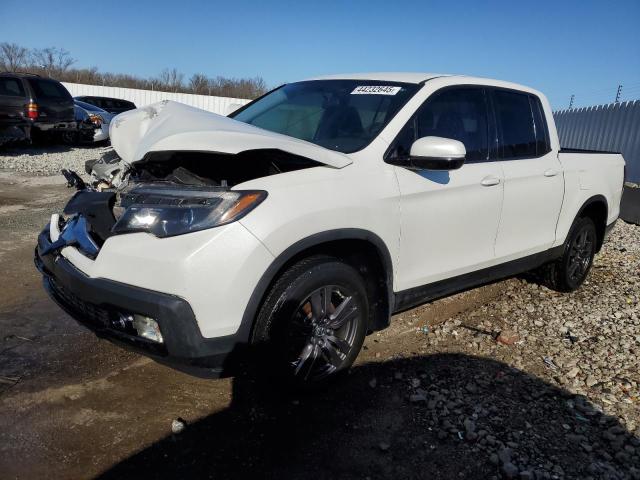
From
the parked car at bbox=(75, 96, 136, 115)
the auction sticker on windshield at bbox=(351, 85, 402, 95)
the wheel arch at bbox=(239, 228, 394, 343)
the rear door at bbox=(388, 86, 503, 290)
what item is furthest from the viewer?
the parked car at bbox=(75, 96, 136, 115)

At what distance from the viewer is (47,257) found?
2865 mm

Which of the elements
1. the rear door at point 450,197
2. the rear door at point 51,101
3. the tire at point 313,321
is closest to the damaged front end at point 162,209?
the tire at point 313,321

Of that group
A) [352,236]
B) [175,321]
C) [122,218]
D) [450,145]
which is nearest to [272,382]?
[175,321]

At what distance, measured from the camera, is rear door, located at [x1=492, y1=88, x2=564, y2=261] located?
375 centimetres

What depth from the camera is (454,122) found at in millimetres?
3480

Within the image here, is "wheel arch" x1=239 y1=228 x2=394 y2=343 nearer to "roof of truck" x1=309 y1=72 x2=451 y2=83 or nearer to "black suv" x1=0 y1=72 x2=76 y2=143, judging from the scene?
"roof of truck" x1=309 y1=72 x2=451 y2=83

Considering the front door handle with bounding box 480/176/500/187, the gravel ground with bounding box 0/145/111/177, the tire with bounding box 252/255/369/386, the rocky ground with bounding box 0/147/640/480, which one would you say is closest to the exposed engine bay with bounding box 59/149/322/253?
the tire with bounding box 252/255/369/386

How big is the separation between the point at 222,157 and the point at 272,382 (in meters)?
1.23

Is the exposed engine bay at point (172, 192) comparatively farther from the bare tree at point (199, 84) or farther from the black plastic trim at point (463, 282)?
the bare tree at point (199, 84)

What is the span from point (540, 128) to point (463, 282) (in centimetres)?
167

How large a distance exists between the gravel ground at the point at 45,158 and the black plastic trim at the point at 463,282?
26.5 feet

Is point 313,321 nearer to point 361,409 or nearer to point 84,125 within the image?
point 361,409

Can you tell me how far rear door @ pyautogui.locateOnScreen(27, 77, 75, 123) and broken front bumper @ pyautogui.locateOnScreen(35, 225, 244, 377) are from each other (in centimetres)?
1290

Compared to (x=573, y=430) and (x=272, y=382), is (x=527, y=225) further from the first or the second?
(x=272, y=382)
